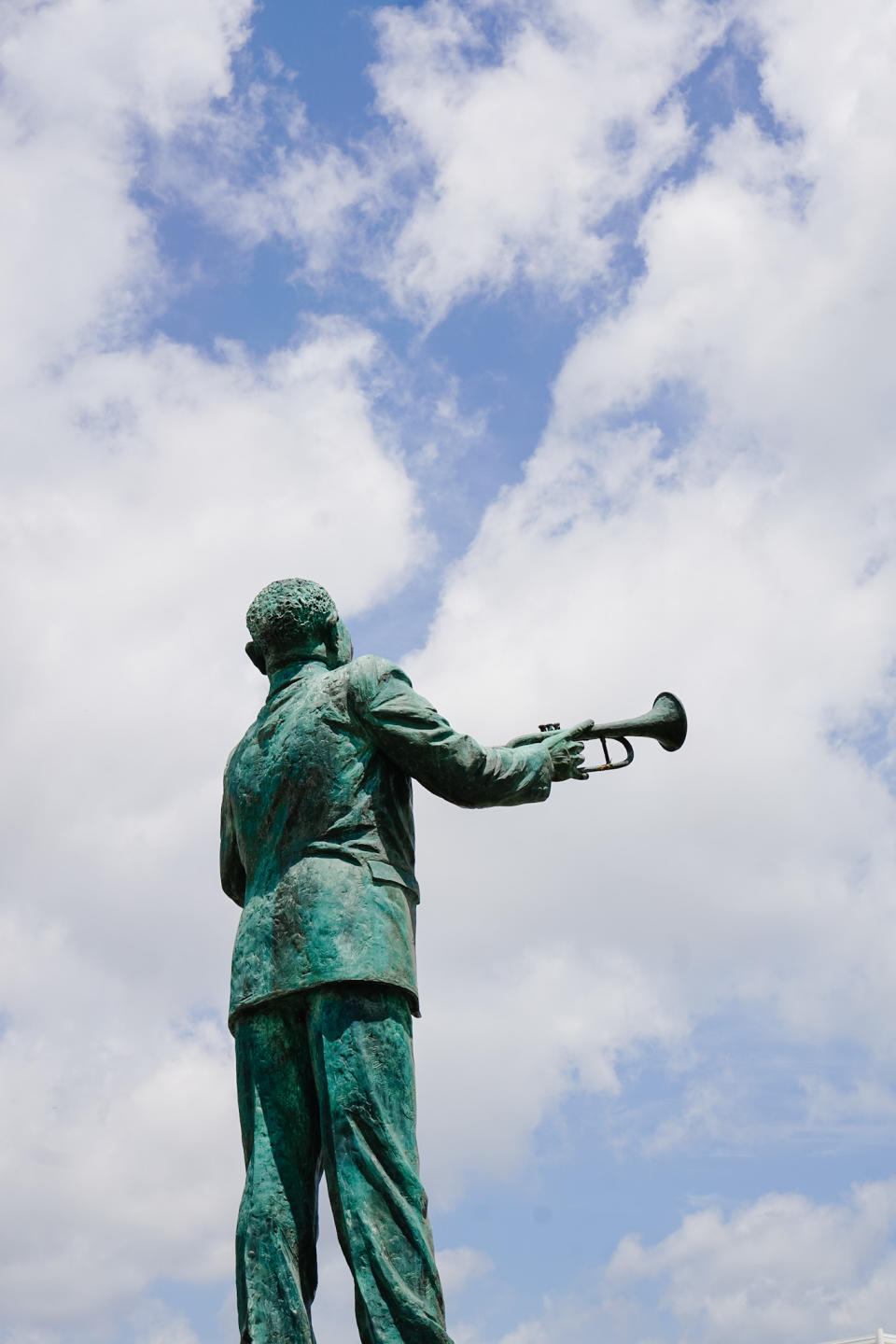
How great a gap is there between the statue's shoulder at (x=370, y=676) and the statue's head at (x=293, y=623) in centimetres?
33

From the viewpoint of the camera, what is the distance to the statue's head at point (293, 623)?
8227 mm

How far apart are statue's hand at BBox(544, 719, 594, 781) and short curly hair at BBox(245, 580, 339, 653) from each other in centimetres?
126

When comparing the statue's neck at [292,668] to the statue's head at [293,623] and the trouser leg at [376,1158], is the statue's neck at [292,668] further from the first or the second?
the trouser leg at [376,1158]

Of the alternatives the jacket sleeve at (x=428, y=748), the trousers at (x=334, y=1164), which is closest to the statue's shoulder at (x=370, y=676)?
the jacket sleeve at (x=428, y=748)

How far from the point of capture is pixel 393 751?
7750mm

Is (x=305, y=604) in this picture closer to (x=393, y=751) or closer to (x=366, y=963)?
(x=393, y=751)

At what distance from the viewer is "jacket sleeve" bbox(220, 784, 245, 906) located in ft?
27.0

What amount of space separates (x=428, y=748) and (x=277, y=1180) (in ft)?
6.58

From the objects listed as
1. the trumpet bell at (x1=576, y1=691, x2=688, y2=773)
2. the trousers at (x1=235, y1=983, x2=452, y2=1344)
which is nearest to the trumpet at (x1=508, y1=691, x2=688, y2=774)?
the trumpet bell at (x1=576, y1=691, x2=688, y2=773)

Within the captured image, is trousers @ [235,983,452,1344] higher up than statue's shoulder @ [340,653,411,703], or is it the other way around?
statue's shoulder @ [340,653,411,703]

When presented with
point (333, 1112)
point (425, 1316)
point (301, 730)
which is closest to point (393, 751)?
point (301, 730)

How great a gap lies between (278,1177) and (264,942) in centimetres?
102

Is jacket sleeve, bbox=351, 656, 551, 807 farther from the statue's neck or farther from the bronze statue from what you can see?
the statue's neck

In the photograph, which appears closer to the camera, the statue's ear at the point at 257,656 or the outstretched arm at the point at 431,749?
the outstretched arm at the point at 431,749
